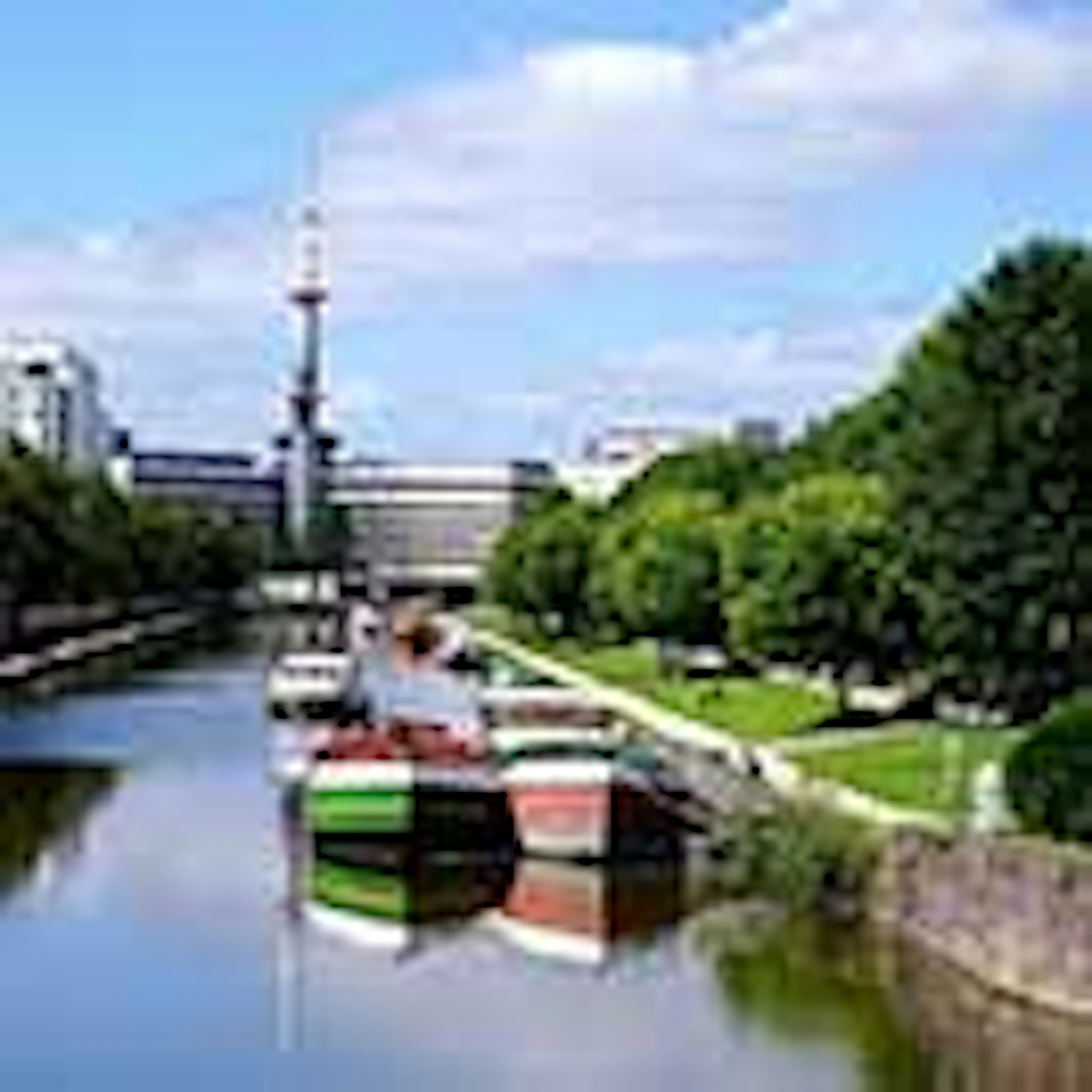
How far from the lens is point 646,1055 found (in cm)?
4147

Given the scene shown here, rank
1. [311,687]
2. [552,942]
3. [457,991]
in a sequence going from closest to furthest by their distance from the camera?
[457,991], [552,942], [311,687]

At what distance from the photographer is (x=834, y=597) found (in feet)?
266

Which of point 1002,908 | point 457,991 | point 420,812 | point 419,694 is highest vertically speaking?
point 1002,908

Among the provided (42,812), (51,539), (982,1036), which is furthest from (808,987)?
(51,539)

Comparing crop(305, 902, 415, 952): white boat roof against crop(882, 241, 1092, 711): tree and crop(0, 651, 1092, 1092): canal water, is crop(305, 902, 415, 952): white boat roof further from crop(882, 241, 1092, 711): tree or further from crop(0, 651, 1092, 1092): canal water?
crop(882, 241, 1092, 711): tree

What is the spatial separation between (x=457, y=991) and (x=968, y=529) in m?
26.4

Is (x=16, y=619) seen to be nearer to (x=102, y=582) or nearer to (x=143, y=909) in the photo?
(x=102, y=582)

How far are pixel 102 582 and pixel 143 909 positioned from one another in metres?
134

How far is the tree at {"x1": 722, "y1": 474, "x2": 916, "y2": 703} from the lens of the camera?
79.9 meters

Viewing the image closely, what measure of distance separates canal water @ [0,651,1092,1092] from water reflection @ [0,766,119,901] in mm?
188

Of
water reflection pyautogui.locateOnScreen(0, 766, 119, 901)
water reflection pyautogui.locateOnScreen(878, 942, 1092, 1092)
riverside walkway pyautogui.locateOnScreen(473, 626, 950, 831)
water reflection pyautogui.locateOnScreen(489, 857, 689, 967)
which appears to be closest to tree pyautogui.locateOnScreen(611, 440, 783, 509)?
riverside walkway pyautogui.locateOnScreen(473, 626, 950, 831)

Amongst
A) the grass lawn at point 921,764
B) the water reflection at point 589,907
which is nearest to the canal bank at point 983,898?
the grass lawn at point 921,764

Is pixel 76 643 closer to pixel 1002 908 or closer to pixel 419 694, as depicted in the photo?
pixel 419 694

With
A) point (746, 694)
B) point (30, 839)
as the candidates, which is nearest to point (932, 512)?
point (30, 839)
